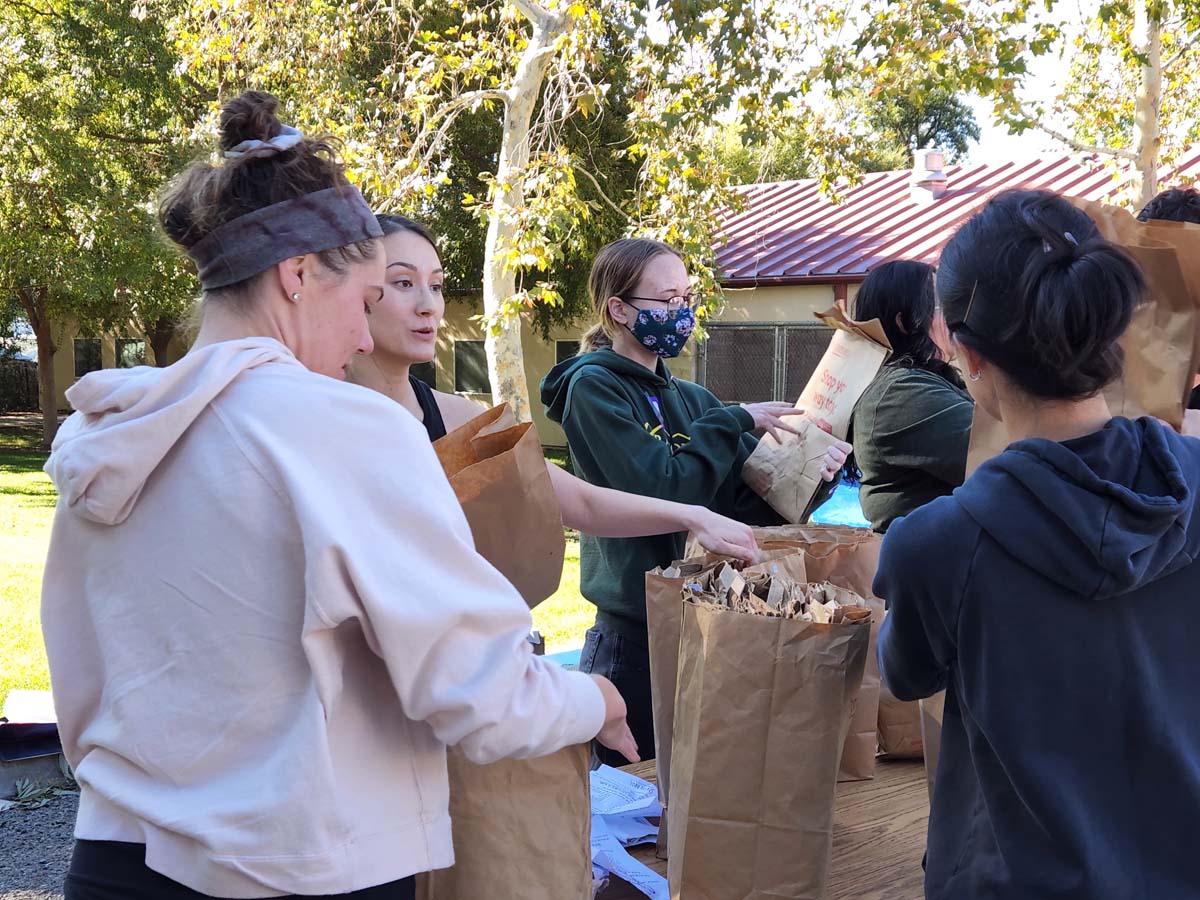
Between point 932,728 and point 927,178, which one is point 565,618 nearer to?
point 932,728

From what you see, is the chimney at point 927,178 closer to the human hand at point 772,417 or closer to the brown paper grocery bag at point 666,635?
the human hand at point 772,417

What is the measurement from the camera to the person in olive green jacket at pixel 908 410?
225 cm

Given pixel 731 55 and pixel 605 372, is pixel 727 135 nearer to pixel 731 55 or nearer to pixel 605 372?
pixel 731 55

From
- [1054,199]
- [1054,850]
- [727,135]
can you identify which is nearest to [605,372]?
[1054,199]

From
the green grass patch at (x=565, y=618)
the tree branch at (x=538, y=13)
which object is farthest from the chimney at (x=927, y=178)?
the green grass patch at (x=565, y=618)

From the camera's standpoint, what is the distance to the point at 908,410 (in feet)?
7.48

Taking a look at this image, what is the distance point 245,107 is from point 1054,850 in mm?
1225

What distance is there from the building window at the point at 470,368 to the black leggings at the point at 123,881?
55.8 ft

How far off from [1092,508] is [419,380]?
4.51ft

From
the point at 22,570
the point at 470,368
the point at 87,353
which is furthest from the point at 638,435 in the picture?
the point at 87,353

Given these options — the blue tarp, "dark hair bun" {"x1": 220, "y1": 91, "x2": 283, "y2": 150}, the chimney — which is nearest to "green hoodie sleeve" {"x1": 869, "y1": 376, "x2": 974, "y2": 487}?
"dark hair bun" {"x1": 220, "y1": 91, "x2": 283, "y2": 150}

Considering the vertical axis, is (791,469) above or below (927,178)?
below

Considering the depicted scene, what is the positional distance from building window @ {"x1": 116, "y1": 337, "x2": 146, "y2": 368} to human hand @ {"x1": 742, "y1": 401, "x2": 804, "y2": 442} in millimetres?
24049

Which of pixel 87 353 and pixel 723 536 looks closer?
pixel 723 536
